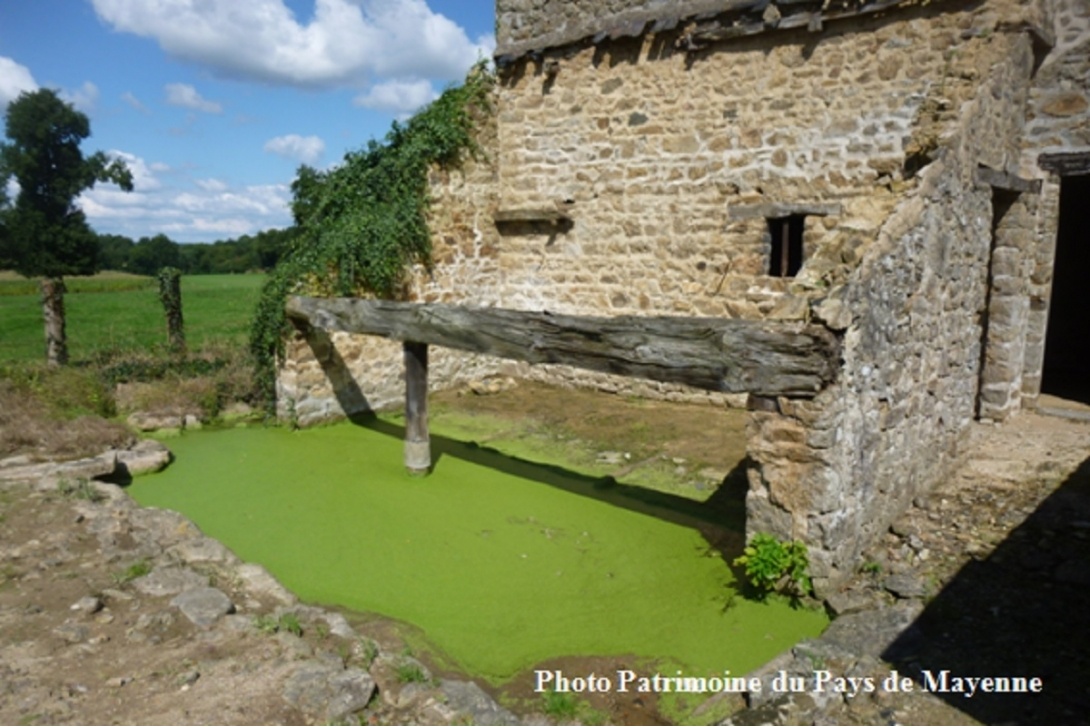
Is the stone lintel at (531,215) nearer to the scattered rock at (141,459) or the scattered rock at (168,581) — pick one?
the scattered rock at (141,459)

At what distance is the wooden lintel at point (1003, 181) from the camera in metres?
6.17

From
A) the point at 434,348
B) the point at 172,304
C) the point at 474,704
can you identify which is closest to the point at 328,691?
the point at 474,704

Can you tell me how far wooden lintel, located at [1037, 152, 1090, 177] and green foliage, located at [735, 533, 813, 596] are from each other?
5.41 meters

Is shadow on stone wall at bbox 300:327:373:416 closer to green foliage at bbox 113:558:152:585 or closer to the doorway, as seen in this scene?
green foliage at bbox 113:558:152:585

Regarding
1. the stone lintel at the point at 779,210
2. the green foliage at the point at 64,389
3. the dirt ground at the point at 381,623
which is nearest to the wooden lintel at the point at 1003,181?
the stone lintel at the point at 779,210

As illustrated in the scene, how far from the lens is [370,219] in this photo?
9.20m

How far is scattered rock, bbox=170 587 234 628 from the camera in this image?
4.17 meters

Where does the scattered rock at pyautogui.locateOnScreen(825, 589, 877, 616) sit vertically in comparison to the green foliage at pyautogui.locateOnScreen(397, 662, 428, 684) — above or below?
above

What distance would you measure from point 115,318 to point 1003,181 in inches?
A: 683

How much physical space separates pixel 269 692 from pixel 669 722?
1905mm

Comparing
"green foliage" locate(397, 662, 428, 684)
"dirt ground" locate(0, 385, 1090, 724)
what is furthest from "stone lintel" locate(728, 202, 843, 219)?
"green foliage" locate(397, 662, 428, 684)

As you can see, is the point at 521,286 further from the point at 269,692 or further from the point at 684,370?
the point at 269,692

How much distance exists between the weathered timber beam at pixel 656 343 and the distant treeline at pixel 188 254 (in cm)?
4407

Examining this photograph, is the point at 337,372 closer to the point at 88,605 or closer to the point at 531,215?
the point at 531,215
